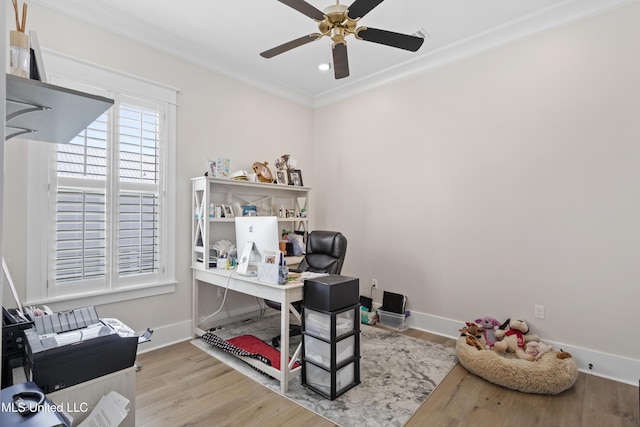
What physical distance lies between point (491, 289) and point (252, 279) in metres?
2.20

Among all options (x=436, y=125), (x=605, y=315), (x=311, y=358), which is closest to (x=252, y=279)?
(x=311, y=358)

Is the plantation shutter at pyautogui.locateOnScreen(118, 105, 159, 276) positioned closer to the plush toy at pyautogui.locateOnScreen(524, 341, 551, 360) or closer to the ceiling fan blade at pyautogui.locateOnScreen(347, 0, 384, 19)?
the ceiling fan blade at pyautogui.locateOnScreen(347, 0, 384, 19)

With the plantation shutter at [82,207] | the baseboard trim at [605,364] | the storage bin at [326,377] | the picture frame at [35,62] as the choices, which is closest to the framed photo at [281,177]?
the plantation shutter at [82,207]

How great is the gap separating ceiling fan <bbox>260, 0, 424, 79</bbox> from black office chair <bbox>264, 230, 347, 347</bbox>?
1.50 meters

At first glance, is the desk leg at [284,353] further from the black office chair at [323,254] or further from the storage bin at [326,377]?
the black office chair at [323,254]

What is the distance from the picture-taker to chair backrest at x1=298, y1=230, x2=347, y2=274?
3.08 meters

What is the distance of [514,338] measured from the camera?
9.06 feet

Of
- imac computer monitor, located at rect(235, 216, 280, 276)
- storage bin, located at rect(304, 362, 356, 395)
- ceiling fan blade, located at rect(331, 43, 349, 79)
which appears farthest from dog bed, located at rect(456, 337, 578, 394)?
ceiling fan blade, located at rect(331, 43, 349, 79)

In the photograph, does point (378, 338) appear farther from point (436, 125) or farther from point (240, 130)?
point (240, 130)

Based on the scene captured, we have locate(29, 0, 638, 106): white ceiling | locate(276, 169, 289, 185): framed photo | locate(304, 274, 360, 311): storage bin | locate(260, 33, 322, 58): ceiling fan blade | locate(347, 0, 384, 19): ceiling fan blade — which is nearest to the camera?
locate(347, 0, 384, 19): ceiling fan blade

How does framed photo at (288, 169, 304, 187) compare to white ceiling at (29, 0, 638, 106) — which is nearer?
white ceiling at (29, 0, 638, 106)

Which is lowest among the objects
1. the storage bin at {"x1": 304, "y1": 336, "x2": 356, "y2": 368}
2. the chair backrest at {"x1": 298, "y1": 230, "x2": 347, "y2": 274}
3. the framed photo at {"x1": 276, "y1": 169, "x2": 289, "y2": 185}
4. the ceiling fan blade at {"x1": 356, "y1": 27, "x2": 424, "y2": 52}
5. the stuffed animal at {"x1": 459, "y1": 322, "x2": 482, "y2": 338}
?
the stuffed animal at {"x1": 459, "y1": 322, "x2": 482, "y2": 338}

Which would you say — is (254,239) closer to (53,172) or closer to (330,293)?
(330,293)

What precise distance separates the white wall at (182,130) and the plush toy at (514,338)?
2753 mm
